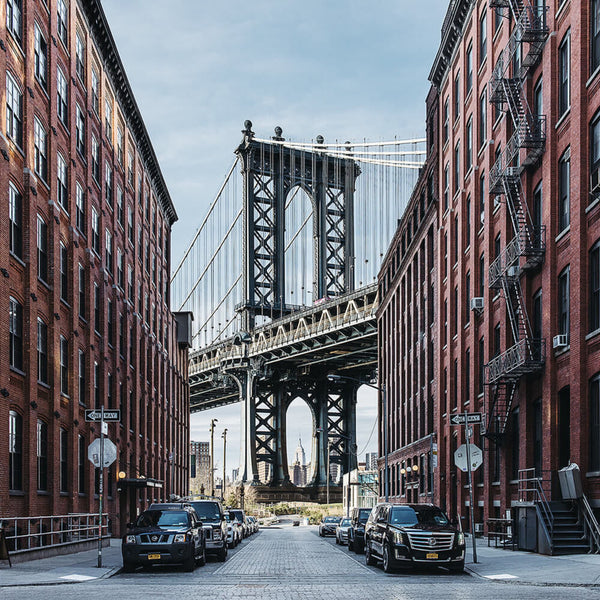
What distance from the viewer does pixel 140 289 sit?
6112 cm

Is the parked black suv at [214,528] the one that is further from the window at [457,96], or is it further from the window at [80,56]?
the window at [457,96]

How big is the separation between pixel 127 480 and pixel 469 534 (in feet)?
51.3

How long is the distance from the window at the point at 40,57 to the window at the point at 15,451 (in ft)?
38.5

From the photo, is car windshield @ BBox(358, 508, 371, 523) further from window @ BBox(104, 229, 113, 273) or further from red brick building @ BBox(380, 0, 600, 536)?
window @ BBox(104, 229, 113, 273)

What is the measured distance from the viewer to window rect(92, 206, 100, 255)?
1767 inches

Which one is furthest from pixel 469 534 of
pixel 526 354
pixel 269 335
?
pixel 269 335

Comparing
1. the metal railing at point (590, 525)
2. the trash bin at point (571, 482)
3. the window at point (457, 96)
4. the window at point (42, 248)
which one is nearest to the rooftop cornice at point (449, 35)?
the window at point (457, 96)

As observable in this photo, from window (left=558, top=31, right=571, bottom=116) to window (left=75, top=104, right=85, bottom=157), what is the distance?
1968 cm

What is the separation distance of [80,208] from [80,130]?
339 centimetres

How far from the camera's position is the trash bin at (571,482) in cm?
2712

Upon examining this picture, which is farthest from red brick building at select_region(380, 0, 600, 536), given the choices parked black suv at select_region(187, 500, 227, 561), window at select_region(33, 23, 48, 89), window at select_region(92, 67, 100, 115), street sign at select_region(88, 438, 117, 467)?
window at select_region(92, 67, 100, 115)

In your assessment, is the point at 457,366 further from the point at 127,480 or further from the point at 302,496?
the point at 302,496

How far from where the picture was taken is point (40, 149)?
34688mm

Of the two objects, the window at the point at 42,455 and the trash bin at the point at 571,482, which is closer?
the trash bin at the point at 571,482
